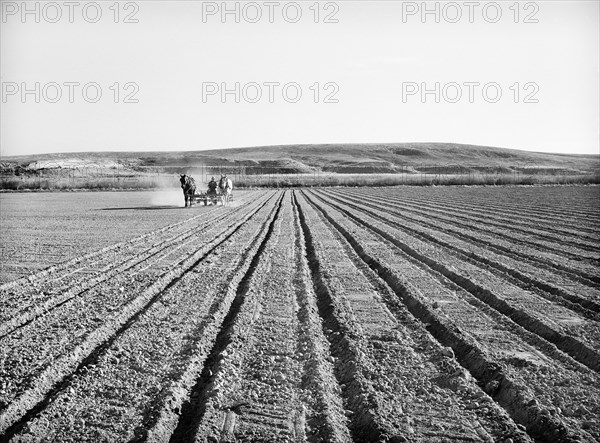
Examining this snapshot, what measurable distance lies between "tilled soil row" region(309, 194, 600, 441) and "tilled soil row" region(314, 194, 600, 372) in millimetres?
223

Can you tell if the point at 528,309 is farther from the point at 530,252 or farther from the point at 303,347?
the point at 530,252

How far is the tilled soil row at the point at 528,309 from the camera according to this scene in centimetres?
635

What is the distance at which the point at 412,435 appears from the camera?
4.26m

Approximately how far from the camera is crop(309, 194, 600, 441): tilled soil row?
14.9ft

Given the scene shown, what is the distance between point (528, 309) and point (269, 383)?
13.4 ft

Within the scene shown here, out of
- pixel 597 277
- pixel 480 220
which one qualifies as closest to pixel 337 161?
pixel 480 220

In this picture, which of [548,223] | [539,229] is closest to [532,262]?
[539,229]

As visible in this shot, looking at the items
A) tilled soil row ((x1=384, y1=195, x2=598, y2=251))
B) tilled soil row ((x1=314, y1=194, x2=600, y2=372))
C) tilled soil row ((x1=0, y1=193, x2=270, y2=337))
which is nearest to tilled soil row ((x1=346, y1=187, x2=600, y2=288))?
tilled soil row ((x1=384, y1=195, x2=598, y2=251))

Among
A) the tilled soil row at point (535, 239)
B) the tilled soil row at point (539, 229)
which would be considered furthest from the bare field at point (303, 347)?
the tilled soil row at point (539, 229)

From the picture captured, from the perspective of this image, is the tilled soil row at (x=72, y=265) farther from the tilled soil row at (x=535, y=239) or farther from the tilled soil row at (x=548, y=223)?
the tilled soil row at (x=548, y=223)

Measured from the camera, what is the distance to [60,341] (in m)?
→ 6.31

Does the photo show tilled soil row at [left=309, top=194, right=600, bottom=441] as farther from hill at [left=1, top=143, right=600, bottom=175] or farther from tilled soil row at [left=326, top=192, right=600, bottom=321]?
hill at [left=1, top=143, right=600, bottom=175]

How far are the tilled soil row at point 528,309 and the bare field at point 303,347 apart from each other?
3 cm

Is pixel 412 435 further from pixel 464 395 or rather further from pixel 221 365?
pixel 221 365
